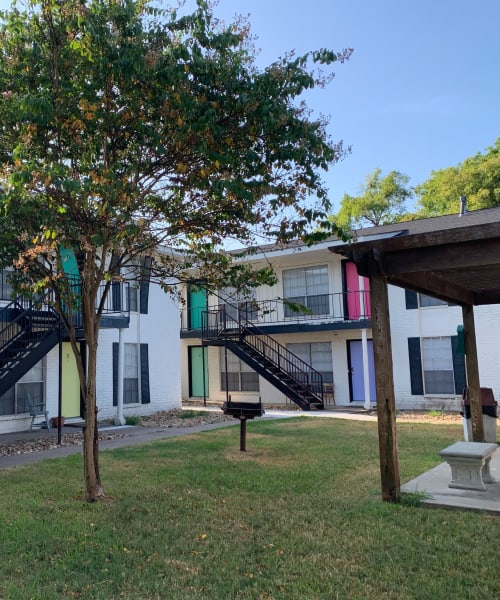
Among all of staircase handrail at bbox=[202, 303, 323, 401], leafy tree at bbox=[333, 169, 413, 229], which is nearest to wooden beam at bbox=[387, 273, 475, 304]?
staircase handrail at bbox=[202, 303, 323, 401]

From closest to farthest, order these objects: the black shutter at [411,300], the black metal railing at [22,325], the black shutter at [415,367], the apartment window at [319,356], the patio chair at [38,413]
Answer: the black metal railing at [22,325] → the patio chair at [38,413] → the black shutter at [415,367] → the black shutter at [411,300] → the apartment window at [319,356]

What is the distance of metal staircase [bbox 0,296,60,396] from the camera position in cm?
1068

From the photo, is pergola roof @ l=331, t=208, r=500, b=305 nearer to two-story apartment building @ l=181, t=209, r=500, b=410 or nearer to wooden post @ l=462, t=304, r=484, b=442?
wooden post @ l=462, t=304, r=484, b=442

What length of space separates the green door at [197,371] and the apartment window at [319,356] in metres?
4.34

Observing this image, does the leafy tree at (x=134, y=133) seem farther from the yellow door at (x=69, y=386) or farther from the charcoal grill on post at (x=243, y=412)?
the yellow door at (x=69, y=386)

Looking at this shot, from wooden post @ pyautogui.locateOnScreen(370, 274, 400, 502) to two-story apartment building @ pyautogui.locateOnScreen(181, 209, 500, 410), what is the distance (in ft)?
26.7

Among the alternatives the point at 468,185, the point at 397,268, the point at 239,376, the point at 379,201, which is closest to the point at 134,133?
the point at 397,268

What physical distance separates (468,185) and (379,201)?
947cm

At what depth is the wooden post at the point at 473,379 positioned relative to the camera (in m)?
8.71

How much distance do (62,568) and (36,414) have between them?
30.9ft

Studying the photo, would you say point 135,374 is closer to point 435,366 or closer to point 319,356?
point 319,356

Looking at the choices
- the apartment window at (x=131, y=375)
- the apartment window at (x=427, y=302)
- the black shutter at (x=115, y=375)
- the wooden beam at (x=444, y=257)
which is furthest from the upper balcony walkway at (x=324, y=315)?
the wooden beam at (x=444, y=257)

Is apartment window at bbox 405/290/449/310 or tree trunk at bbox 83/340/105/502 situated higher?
apartment window at bbox 405/290/449/310

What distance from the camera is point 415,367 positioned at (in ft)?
54.3
